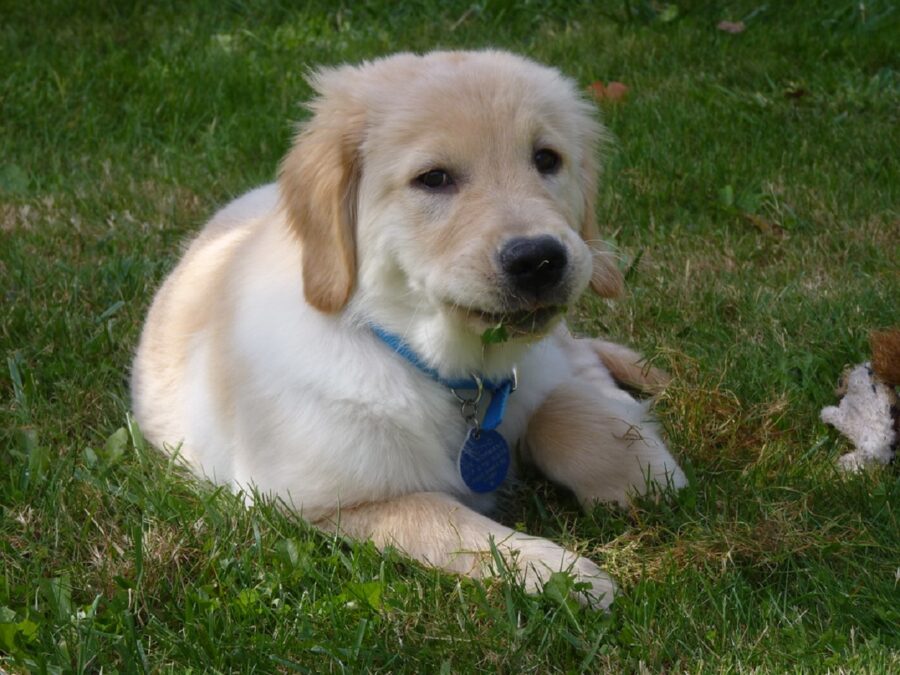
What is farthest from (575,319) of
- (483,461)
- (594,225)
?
(483,461)

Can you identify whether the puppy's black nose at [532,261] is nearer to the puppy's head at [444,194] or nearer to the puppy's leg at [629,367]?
the puppy's head at [444,194]

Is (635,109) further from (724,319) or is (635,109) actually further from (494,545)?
(494,545)

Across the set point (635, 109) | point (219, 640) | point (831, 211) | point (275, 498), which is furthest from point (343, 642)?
point (635, 109)

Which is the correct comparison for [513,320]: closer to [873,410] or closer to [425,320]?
[425,320]

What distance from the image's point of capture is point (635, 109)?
5.67 metres

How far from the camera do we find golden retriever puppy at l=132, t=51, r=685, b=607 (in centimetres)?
270

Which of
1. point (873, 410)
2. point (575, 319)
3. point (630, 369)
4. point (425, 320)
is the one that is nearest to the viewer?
point (425, 320)

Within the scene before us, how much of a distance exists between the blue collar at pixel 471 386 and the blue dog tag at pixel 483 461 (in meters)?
0.03

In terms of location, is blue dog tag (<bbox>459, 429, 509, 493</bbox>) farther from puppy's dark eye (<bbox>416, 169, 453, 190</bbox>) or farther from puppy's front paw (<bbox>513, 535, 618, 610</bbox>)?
puppy's dark eye (<bbox>416, 169, 453, 190</bbox>)

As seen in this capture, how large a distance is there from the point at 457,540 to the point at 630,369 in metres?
Result: 1.09

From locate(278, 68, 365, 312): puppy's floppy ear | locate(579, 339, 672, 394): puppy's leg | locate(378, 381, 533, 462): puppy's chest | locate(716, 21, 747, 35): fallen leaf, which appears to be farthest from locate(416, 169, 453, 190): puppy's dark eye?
locate(716, 21, 747, 35): fallen leaf

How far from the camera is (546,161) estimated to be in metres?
2.92

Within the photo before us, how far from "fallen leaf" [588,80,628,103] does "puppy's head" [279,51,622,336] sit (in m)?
2.82

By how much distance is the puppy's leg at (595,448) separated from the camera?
3016 mm
